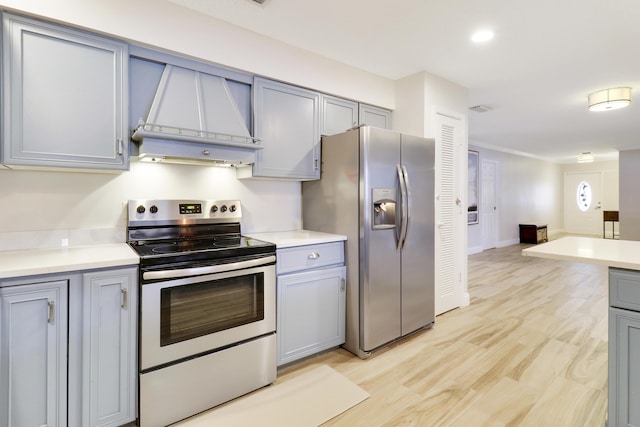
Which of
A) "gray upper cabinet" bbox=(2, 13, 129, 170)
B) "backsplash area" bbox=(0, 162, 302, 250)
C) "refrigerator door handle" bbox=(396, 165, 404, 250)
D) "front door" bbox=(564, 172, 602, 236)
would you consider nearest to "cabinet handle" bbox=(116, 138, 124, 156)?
"gray upper cabinet" bbox=(2, 13, 129, 170)

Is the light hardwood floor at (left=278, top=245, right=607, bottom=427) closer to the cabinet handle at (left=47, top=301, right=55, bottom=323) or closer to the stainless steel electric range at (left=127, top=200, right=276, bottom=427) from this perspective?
the stainless steel electric range at (left=127, top=200, right=276, bottom=427)

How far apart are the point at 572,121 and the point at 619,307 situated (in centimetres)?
499

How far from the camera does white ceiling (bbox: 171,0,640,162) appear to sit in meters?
2.18

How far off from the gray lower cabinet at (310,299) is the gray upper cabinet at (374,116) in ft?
4.63

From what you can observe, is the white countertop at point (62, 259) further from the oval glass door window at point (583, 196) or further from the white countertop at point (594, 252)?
the oval glass door window at point (583, 196)

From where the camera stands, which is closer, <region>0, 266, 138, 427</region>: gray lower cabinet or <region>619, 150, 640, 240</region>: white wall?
<region>0, 266, 138, 427</region>: gray lower cabinet

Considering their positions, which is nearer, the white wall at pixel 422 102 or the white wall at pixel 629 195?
the white wall at pixel 422 102

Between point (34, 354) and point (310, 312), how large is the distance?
61.4 inches

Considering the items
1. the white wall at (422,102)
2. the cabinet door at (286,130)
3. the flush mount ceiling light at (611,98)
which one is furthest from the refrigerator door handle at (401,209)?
the flush mount ceiling light at (611,98)

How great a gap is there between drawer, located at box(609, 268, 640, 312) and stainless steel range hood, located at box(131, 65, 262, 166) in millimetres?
2227

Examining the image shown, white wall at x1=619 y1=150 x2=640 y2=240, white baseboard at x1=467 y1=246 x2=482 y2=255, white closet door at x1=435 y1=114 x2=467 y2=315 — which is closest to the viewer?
white closet door at x1=435 y1=114 x2=467 y2=315

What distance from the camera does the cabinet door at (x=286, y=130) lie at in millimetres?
2564

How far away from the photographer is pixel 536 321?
3242 mm

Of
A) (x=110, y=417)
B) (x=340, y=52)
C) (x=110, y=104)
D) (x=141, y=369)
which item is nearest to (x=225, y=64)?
(x=110, y=104)
